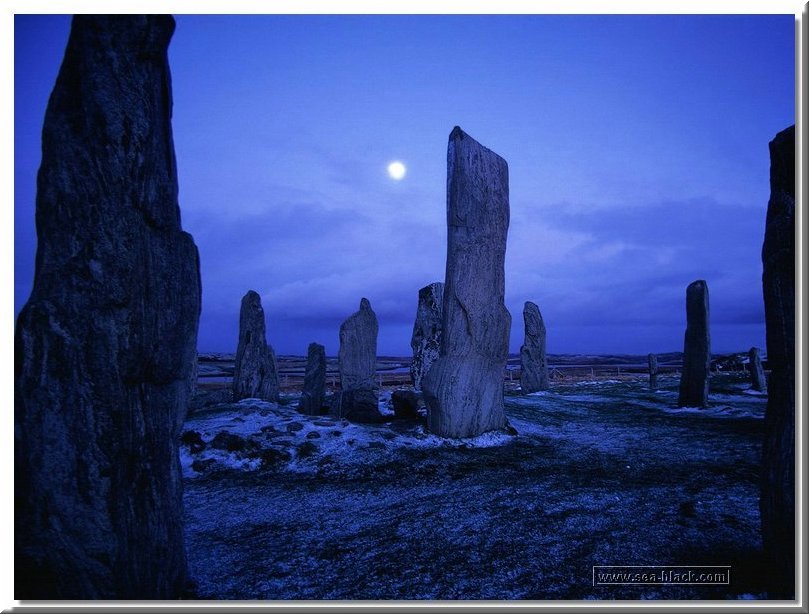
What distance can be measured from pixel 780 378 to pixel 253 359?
1185 centimetres

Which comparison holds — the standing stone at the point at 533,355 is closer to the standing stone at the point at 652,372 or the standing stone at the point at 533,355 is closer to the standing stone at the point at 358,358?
the standing stone at the point at 652,372

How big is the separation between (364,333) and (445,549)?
327 inches

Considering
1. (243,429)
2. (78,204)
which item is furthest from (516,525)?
(243,429)

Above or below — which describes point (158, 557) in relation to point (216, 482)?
above

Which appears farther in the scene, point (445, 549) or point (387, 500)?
point (387, 500)

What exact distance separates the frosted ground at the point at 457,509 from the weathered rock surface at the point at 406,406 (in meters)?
0.97

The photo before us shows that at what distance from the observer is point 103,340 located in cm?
200

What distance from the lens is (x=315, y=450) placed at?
6.05 m

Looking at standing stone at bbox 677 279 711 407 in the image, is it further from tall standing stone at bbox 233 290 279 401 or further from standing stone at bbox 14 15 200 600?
standing stone at bbox 14 15 200 600

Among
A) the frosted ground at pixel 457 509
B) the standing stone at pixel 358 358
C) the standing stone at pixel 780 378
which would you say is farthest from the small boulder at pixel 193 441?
the standing stone at pixel 780 378

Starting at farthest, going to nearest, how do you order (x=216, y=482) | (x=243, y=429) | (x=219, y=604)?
1. (x=243, y=429)
2. (x=216, y=482)
3. (x=219, y=604)

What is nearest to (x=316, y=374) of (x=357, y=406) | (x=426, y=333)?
(x=357, y=406)

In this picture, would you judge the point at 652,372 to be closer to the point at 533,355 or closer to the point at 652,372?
the point at 652,372

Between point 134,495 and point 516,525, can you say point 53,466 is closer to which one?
point 134,495
